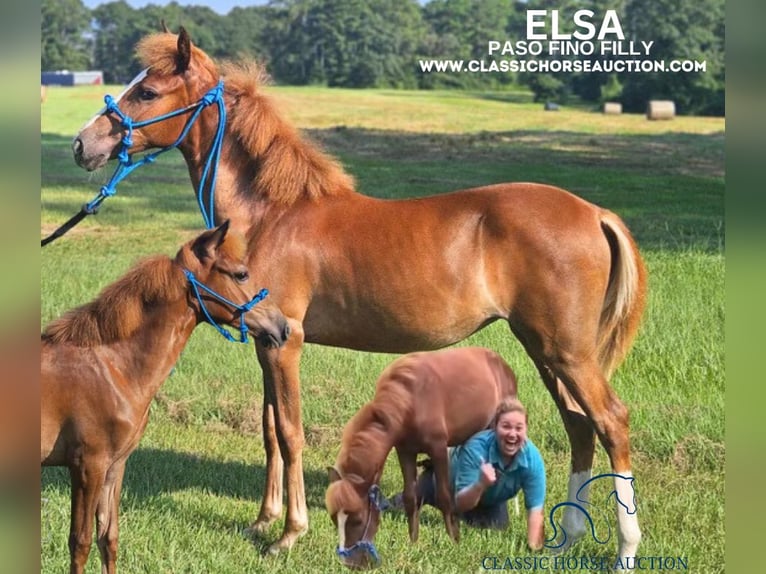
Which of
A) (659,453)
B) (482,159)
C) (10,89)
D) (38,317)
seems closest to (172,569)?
(38,317)

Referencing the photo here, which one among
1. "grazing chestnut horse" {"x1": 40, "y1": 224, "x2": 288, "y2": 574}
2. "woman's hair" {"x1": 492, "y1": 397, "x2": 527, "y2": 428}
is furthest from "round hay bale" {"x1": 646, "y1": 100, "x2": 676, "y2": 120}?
"grazing chestnut horse" {"x1": 40, "y1": 224, "x2": 288, "y2": 574}

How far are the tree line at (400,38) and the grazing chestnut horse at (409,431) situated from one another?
1.66 metres

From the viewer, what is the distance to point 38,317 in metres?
3.51

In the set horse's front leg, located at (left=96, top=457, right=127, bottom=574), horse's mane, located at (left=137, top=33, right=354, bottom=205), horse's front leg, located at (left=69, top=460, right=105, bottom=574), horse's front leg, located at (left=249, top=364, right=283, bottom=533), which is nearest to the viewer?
horse's front leg, located at (left=69, top=460, right=105, bottom=574)

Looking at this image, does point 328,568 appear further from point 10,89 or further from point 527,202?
point 10,89

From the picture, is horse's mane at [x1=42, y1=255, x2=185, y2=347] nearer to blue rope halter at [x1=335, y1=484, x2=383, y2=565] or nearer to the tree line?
blue rope halter at [x1=335, y1=484, x2=383, y2=565]

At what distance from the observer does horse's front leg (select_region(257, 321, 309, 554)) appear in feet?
15.3

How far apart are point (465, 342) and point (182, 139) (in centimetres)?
221

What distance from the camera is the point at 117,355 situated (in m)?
4.00

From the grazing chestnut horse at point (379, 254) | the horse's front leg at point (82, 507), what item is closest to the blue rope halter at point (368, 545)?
the grazing chestnut horse at point (379, 254)

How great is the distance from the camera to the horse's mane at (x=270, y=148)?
482cm

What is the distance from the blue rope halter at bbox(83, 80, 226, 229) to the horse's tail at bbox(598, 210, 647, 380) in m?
1.89

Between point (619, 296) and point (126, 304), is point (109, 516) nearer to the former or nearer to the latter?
point (126, 304)

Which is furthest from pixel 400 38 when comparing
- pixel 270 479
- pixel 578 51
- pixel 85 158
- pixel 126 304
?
pixel 126 304
